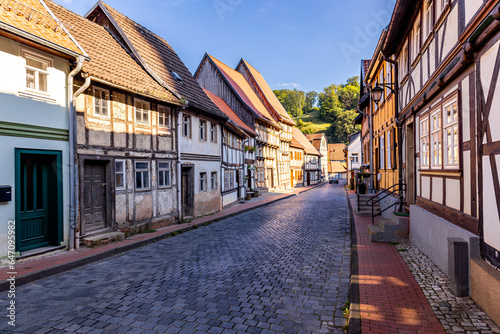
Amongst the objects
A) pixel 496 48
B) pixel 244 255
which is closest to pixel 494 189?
pixel 496 48

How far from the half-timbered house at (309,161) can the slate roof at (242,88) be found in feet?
60.7

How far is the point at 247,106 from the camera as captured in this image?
28859mm

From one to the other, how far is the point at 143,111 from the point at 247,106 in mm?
17945

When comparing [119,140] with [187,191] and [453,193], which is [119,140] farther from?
[453,193]

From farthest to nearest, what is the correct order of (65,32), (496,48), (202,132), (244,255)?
(202,132) < (65,32) < (244,255) < (496,48)

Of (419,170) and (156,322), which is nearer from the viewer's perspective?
(156,322)

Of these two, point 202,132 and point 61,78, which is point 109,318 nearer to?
point 61,78

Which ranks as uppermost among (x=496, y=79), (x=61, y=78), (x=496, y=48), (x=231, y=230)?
(x=61, y=78)

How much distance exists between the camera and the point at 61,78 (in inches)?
338

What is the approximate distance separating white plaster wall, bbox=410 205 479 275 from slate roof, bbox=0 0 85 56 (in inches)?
369

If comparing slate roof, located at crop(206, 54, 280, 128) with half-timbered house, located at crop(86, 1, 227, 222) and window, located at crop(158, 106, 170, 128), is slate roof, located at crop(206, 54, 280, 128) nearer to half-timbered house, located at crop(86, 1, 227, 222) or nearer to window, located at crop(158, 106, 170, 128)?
half-timbered house, located at crop(86, 1, 227, 222)

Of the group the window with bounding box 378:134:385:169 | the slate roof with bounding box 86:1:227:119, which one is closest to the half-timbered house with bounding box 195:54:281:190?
the slate roof with bounding box 86:1:227:119

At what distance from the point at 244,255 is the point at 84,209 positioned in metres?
4.91

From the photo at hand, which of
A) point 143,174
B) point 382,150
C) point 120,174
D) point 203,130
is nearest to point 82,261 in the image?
point 120,174
